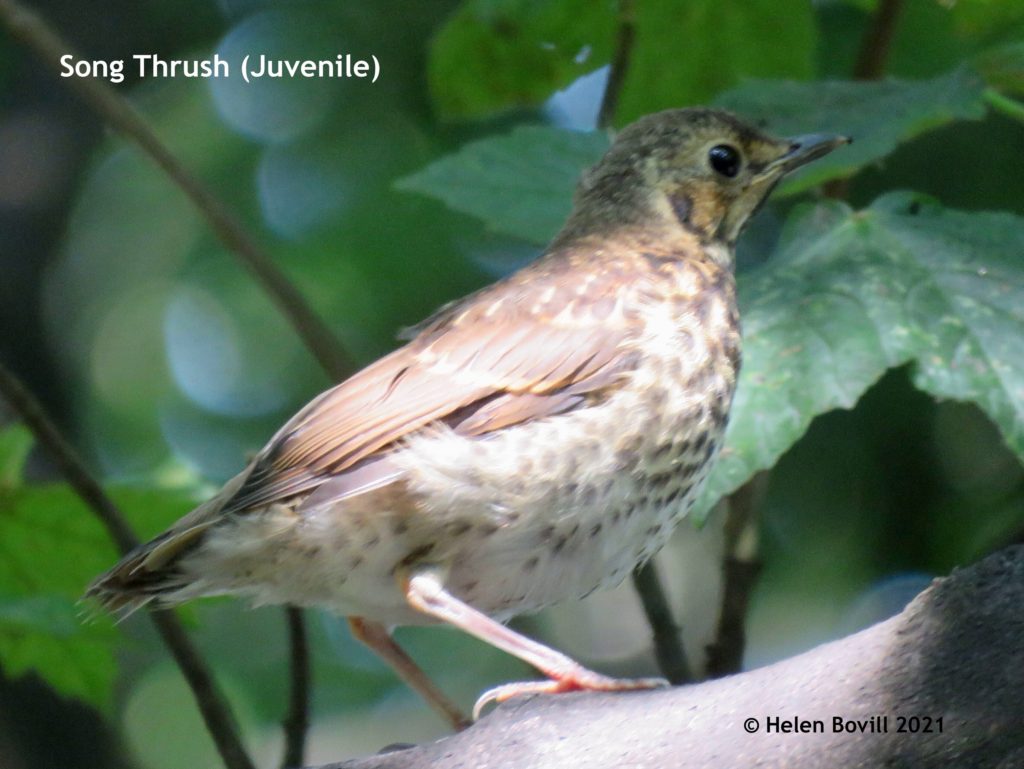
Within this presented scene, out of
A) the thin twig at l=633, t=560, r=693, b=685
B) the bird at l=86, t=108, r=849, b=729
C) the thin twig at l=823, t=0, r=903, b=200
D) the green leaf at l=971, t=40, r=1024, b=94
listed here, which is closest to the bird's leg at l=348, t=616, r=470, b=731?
the bird at l=86, t=108, r=849, b=729

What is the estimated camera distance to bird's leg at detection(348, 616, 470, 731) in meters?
2.88

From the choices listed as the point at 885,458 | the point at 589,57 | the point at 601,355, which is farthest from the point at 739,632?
the point at 885,458

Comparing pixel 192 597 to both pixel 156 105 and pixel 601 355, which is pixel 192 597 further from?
pixel 156 105

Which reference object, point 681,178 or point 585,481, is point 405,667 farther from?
point 681,178

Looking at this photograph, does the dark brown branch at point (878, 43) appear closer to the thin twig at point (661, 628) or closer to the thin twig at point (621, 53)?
the thin twig at point (621, 53)

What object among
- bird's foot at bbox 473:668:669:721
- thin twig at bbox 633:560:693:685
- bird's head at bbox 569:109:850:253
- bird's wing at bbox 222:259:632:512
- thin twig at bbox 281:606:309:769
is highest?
bird's head at bbox 569:109:850:253

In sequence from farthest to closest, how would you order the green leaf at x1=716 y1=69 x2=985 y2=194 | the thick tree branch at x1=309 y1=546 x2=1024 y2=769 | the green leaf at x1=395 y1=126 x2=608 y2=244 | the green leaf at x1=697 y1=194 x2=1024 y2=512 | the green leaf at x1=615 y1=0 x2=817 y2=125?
1. the green leaf at x1=615 y1=0 x2=817 y2=125
2. the green leaf at x1=395 y1=126 x2=608 y2=244
3. the green leaf at x1=716 y1=69 x2=985 y2=194
4. the green leaf at x1=697 y1=194 x2=1024 y2=512
5. the thick tree branch at x1=309 y1=546 x2=1024 y2=769

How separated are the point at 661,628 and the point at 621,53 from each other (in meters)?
1.47

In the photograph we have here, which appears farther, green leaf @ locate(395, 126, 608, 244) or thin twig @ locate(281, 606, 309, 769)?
thin twig @ locate(281, 606, 309, 769)

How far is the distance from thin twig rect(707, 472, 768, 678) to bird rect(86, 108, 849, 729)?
0.53 metres

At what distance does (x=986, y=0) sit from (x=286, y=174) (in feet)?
9.77

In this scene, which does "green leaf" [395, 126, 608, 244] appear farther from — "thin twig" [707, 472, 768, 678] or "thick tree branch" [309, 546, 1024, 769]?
"thick tree branch" [309, 546, 1024, 769]

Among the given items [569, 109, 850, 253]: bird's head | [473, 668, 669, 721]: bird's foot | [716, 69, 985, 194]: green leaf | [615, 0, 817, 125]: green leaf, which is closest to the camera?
[473, 668, 669, 721]: bird's foot

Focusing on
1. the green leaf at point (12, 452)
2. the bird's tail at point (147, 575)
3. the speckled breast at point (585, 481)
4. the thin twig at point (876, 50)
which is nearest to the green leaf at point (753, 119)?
the thin twig at point (876, 50)
